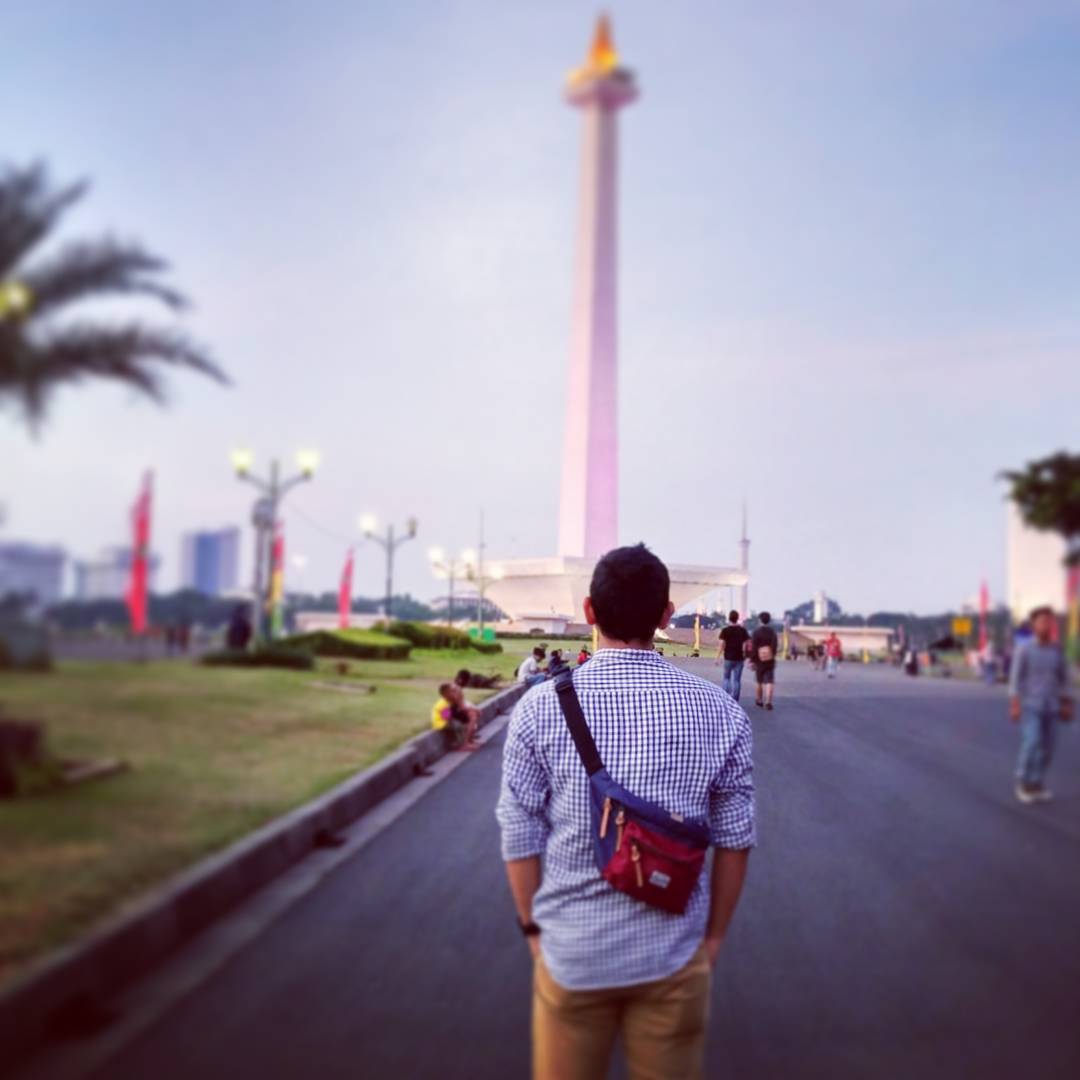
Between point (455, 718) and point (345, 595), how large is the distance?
2.29 feet

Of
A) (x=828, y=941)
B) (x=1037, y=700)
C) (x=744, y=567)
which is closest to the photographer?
(x=1037, y=700)

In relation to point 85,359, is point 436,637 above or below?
below

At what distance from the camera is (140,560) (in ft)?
5.72

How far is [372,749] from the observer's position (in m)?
2.40

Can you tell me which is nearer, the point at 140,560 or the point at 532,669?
the point at 140,560

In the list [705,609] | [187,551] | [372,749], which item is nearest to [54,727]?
[187,551]

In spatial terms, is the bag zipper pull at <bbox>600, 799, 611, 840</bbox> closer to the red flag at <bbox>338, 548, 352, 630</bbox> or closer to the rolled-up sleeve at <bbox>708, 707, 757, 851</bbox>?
the rolled-up sleeve at <bbox>708, 707, 757, 851</bbox>

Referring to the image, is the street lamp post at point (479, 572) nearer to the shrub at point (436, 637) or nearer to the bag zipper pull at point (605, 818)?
the shrub at point (436, 637)

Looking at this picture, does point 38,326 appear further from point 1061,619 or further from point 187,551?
point 1061,619

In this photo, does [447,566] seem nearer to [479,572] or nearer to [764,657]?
[479,572]

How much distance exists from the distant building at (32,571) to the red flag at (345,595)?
741mm

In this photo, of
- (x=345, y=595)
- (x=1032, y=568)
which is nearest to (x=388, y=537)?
(x=345, y=595)

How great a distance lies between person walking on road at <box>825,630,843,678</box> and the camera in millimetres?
2707

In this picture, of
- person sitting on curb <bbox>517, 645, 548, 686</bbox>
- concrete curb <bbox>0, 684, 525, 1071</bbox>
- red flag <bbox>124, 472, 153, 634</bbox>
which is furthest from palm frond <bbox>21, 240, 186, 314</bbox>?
person sitting on curb <bbox>517, 645, 548, 686</bbox>
